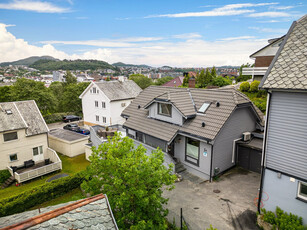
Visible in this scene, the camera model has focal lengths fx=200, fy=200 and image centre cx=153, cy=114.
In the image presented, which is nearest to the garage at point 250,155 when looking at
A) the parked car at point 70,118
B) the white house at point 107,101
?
the white house at point 107,101

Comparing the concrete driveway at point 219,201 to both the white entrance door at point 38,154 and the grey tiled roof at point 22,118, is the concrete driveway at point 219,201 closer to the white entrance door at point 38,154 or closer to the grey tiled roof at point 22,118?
the white entrance door at point 38,154

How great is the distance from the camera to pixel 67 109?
49.0 m

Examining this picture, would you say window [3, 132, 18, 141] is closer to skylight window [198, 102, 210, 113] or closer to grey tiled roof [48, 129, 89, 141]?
grey tiled roof [48, 129, 89, 141]

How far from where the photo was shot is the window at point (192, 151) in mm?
16312

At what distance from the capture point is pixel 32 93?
42844 millimetres

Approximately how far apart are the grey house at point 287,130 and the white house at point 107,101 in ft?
90.6

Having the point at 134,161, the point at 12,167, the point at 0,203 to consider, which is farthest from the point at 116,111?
the point at 134,161

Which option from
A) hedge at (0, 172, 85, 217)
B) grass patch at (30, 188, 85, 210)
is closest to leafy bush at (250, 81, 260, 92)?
hedge at (0, 172, 85, 217)

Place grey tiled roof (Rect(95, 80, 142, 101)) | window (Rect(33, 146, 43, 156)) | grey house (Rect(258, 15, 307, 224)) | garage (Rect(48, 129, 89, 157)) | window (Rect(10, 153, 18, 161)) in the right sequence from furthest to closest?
grey tiled roof (Rect(95, 80, 142, 101))
garage (Rect(48, 129, 89, 157))
window (Rect(33, 146, 43, 156))
window (Rect(10, 153, 18, 161))
grey house (Rect(258, 15, 307, 224))

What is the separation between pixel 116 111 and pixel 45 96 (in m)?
19.4

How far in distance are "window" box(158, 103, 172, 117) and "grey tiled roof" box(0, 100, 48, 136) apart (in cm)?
1471

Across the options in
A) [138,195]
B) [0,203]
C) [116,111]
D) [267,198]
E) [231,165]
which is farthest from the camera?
[116,111]

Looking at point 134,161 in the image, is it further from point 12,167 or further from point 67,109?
point 67,109

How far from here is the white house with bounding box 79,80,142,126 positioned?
115 feet
